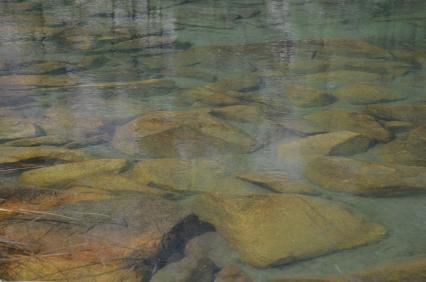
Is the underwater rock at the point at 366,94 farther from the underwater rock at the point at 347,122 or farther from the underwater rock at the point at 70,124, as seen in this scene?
the underwater rock at the point at 70,124

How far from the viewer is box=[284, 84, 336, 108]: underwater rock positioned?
4.26 meters

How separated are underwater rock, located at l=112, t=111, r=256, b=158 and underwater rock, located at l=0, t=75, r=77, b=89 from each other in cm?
130

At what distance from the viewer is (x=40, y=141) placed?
3498mm

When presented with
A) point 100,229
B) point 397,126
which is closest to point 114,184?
point 100,229

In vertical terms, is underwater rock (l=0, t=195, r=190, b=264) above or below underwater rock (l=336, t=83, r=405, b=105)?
below

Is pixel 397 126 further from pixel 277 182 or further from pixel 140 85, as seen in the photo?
pixel 140 85

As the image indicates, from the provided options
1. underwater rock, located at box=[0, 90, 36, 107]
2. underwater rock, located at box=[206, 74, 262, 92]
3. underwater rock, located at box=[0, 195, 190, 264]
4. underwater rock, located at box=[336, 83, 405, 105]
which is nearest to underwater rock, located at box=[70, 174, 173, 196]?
underwater rock, located at box=[0, 195, 190, 264]

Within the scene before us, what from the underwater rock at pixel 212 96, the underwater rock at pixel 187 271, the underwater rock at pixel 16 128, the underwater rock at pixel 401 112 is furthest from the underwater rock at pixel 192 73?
the underwater rock at pixel 187 271

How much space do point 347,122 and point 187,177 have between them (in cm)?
137

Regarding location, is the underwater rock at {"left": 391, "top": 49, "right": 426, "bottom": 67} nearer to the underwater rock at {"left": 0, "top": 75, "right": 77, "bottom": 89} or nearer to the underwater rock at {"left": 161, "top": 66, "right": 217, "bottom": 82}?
the underwater rock at {"left": 161, "top": 66, "right": 217, "bottom": 82}

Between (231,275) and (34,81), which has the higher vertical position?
(34,81)

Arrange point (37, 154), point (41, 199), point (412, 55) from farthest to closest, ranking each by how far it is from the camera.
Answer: point (412, 55), point (37, 154), point (41, 199)

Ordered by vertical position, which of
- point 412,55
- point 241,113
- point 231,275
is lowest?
point 231,275

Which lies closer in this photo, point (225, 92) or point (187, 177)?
point (187, 177)
